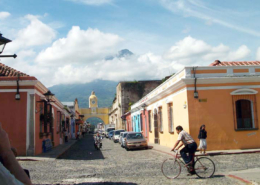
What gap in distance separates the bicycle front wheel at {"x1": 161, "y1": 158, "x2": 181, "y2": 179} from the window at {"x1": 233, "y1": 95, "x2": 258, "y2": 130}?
27.5 feet

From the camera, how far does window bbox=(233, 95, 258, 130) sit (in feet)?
53.0

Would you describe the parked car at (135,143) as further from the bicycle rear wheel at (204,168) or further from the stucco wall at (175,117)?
the bicycle rear wheel at (204,168)

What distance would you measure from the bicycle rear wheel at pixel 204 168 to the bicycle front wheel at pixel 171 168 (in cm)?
52

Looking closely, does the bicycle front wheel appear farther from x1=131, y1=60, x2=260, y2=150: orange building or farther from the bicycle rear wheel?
x1=131, y1=60, x2=260, y2=150: orange building

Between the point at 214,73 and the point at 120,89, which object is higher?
the point at 120,89

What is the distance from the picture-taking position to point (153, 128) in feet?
84.0

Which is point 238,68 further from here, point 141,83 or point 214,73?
point 141,83

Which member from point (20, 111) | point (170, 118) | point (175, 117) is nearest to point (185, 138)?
point (175, 117)

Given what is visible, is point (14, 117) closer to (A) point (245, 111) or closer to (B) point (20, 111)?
(B) point (20, 111)

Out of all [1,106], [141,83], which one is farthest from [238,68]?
[141,83]

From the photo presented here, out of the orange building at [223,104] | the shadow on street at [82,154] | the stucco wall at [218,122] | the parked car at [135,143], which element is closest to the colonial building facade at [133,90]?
the shadow on street at [82,154]

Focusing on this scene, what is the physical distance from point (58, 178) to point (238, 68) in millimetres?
11488

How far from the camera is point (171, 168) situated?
8758 millimetres

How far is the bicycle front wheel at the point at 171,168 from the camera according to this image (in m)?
8.71
